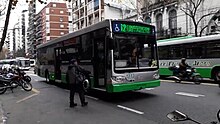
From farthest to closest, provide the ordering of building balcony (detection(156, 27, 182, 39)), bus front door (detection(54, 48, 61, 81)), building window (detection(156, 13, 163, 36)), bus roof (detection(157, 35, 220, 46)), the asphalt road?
building window (detection(156, 13, 163, 36))
building balcony (detection(156, 27, 182, 39))
bus front door (detection(54, 48, 61, 81))
bus roof (detection(157, 35, 220, 46))
the asphalt road

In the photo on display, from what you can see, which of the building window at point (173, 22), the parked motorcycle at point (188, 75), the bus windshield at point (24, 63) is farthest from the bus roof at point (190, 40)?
the bus windshield at point (24, 63)

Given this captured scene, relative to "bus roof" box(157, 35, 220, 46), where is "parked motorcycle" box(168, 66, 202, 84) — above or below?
below

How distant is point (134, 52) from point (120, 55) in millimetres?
693

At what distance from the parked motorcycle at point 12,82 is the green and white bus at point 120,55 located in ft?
19.0

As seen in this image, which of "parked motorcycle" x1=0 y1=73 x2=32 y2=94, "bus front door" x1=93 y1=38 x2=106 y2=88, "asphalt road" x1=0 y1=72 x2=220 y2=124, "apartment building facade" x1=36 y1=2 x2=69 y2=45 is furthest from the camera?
"apartment building facade" x1=36 y1=2 x2=69 y2=45

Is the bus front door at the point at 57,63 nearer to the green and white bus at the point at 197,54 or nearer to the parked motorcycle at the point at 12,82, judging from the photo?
the parked motorcycle at the point at 12,82

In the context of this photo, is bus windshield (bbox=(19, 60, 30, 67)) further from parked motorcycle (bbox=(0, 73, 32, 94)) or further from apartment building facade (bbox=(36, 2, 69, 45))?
apartment building facade (bbox=(36, 2, 69, 45))

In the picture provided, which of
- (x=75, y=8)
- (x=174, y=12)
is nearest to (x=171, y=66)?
(x=174, y=12)

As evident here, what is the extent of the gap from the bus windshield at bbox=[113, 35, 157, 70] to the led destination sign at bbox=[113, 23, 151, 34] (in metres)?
0.20

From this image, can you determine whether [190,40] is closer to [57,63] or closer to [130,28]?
[130,28]

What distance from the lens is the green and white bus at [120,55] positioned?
10359mm

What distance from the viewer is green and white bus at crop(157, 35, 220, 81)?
50.9 feet

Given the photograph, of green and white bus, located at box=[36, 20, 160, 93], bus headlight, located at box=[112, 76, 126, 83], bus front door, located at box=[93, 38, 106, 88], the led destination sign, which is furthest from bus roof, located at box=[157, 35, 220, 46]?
bus headlight, located at box=[112, 76, 126, 83]

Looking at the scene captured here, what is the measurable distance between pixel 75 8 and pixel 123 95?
178 feet
